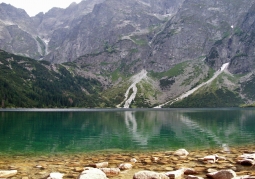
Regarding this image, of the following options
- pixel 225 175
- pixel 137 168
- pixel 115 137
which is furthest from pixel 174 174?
pixel 115 137

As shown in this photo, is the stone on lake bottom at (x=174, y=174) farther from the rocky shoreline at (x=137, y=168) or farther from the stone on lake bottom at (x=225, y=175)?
the stone on lake bottom at (x=225, y=175)

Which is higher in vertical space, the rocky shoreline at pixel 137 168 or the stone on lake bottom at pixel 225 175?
the stone on lake bottom at pixel 225 175

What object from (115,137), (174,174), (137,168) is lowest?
(115,137)

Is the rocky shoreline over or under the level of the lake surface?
over

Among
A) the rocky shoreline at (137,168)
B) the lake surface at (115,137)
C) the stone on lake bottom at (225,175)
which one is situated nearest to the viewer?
the stone on lake bottom at (225,175)

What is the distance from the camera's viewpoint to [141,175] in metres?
20.4

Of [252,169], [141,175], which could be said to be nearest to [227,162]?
[252,169]

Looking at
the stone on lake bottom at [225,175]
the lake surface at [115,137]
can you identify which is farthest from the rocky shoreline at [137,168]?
the lake surface at [115,137]

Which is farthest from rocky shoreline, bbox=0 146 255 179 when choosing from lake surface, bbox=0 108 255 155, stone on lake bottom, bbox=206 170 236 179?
lake surface, bbox=0 108 255 155

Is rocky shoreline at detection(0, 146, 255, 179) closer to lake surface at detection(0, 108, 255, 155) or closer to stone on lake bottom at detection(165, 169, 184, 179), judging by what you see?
stone on lake bottom at detection(165, 169, 184, 179)

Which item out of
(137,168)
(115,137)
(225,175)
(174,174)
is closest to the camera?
(225,175)

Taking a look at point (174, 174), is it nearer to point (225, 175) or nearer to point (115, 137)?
point (225, 175)

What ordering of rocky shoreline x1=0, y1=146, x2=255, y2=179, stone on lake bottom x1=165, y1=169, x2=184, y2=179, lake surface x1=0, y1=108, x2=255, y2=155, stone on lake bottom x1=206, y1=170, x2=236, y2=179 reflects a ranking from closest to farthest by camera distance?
stone on lake bottom x1=206, y1=170, x2=236, y2=179 → rocky shoreline x1=0, y1=146, x2=255, y2=179 → stone on lake bottom x1=165, y1=169, x2=184, y2=179 → lake surface x1=0, y1=108, x2=255, y2=155

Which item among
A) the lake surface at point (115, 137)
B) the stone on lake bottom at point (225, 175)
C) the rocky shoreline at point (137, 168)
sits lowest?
the lake surface at point (115, 137)
